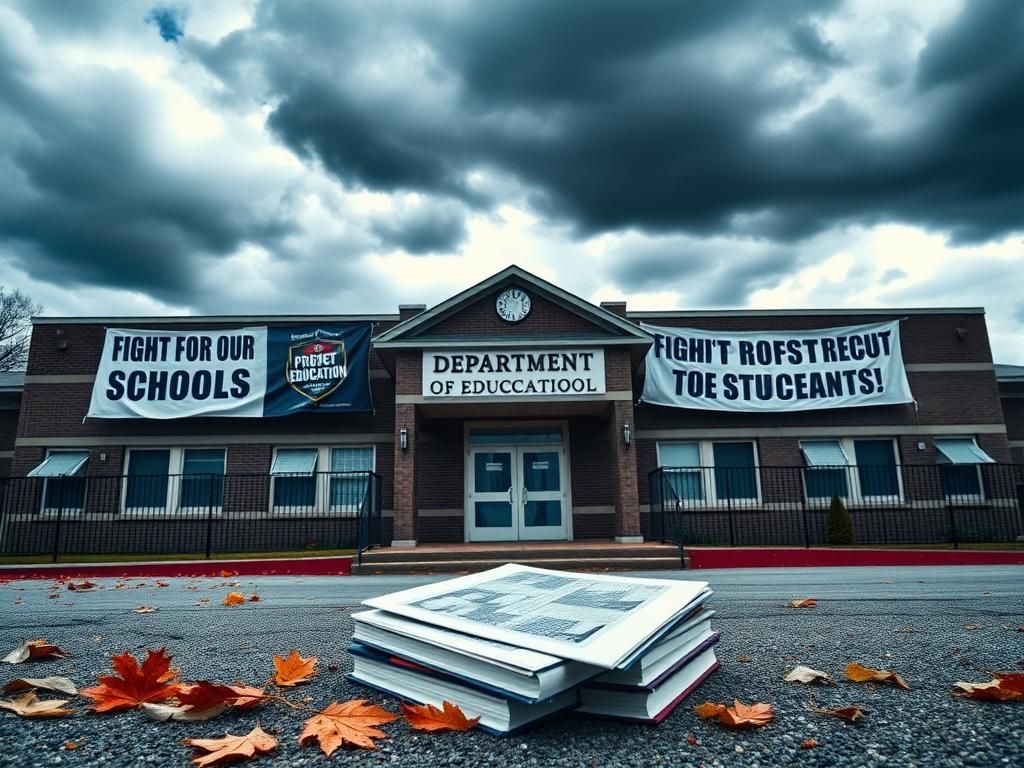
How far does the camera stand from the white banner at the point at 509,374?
12.5 m

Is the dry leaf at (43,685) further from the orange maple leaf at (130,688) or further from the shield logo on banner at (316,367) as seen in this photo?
the shield logo on banner at (316,367)

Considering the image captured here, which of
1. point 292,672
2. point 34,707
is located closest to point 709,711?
point 292,672

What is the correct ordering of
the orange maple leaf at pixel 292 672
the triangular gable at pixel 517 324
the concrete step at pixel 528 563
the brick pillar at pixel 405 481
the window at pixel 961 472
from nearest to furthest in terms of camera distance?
the orange maple leaf at pixel 292 672 < the concrete step at pixel 528 563 < the brick pillar at pixel 405 481 < the triangular gable at pixel 517 324 < the window at pixel 961 472

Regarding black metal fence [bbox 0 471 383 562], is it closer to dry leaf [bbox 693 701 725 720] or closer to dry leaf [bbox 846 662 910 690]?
dry leaf [bbox 846 662 910 690]

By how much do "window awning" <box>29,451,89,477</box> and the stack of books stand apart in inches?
657

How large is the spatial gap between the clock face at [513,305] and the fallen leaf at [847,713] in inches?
489

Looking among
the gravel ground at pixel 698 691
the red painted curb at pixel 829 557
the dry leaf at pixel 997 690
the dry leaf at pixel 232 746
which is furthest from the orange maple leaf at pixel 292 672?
the red painted curb at pixel 829 557

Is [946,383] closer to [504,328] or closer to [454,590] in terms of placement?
[504,328]

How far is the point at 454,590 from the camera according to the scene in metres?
2.38

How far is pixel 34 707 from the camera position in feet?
5.85

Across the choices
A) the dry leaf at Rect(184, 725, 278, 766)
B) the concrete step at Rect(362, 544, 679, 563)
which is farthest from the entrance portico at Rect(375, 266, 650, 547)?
the dry leaf at Rect(184, 725, 278, 766)

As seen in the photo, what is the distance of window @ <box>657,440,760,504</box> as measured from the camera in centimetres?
1560

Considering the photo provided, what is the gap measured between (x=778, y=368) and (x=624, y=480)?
21.3 feet

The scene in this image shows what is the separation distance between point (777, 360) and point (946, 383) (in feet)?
15.6
